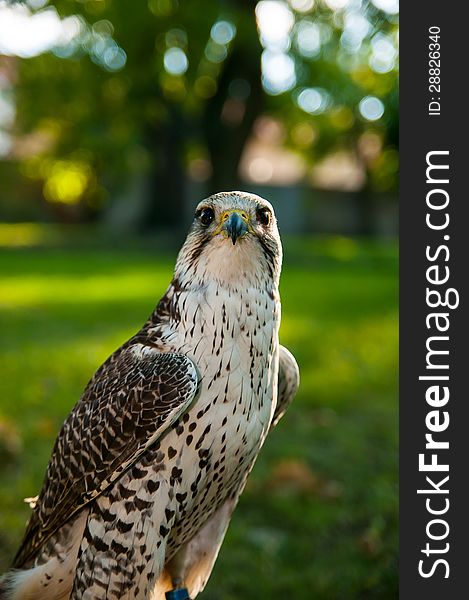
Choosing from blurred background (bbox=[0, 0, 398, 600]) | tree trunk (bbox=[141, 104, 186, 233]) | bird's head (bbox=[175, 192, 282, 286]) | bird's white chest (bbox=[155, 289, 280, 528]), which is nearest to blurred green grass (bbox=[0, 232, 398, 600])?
blurred background (bbox=[0, 0, 398, 600])

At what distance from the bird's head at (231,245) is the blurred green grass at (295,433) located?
1.53m

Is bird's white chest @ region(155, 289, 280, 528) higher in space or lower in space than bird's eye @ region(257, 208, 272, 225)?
lower

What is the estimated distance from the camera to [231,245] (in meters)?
2.04

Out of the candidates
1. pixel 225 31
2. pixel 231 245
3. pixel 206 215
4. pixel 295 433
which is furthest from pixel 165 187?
pixel 231 245

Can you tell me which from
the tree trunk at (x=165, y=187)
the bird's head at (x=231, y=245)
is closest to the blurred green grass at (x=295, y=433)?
the bird's head at (x=231, y=245)

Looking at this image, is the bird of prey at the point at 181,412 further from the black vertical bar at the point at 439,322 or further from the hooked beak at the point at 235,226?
the black vertical bar at the point at 439,322

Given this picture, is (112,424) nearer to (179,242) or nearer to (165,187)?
(179,242)

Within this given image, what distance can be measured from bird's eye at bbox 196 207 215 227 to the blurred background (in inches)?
43.6

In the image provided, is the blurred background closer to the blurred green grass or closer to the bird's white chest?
the blurred green grass

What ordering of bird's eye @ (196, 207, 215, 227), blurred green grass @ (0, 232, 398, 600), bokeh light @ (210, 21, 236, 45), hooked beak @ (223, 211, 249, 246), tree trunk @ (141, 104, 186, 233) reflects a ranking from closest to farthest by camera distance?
hooked beak @ (223, 211, 249, 246), bird's eye @ (196, 207, 215, 227), blurred green grass @ (0, 232, 398, 600), bokeh light @ (210, 21, 236, 45), tree trunk @ (141, 104, 186, 233)

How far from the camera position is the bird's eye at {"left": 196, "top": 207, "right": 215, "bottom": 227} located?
211cm

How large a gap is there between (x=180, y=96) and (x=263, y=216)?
1334 centimetres

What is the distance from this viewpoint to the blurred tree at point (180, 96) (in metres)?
4.97

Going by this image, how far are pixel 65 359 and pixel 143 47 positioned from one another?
2.46m
